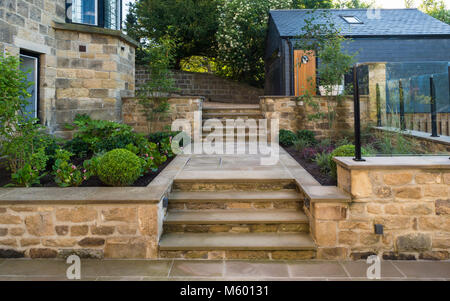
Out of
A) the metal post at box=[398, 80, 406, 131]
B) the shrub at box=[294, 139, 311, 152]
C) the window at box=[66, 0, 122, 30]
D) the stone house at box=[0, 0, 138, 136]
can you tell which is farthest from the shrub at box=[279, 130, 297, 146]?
the window at box=[66, 0, 122, 30]

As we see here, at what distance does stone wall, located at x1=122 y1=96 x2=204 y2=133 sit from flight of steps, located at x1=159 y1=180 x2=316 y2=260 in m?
4.16

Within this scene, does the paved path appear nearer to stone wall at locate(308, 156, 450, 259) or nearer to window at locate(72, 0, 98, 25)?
stone wall at locate(308, 156, 450, 259)

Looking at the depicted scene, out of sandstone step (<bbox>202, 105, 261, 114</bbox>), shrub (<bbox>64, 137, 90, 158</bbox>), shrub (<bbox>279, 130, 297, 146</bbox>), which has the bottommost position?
shrub (<bbox>64, 137, 90, 158</bbox>)

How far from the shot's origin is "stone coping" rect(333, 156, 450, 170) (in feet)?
10.4

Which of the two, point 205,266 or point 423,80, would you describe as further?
point 423,80

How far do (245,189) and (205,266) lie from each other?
1336 millimetres

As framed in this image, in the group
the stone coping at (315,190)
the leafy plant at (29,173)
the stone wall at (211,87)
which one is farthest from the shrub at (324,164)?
the stone wall at (211,87)

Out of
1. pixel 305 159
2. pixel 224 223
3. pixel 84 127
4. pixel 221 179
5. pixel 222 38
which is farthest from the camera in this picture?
pixel 222 38

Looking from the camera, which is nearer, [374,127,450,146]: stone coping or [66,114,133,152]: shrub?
[374,127,450,146]: stone coping

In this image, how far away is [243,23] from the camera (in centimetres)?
1499

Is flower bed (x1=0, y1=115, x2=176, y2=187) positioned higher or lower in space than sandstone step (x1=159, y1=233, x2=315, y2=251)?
higher
